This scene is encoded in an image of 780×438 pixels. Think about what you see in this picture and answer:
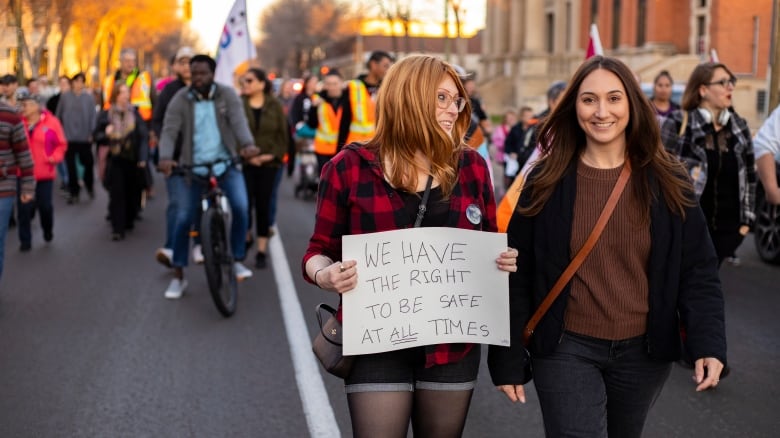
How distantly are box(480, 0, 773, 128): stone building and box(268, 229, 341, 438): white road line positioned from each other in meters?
25.7

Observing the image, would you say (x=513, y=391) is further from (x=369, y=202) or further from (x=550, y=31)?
(x=550, y=31)

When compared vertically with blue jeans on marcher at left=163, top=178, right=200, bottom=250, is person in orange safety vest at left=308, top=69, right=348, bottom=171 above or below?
above

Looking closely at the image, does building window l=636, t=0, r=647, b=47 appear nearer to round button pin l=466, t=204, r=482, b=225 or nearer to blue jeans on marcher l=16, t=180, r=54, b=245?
blue jeans on marcher l=16, t=180, r=54, b=245

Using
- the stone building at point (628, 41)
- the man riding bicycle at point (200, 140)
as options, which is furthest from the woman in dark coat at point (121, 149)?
the stone building at point (628, 41)

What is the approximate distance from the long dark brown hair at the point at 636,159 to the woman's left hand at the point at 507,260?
0.19 m

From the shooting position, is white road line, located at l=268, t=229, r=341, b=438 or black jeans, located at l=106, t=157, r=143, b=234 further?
black jeans, located at l=106, t=157, r=143, b=234

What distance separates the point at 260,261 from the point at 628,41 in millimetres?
44441

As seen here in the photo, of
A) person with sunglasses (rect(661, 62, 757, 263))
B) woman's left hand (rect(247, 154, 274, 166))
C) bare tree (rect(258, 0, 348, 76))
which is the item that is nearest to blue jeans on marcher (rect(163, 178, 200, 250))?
woman's left hand (rect(247, 154, 274, 166))

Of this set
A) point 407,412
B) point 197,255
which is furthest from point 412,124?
point 197,255

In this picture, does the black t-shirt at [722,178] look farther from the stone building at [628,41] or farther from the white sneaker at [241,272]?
the stone building at [628,41]

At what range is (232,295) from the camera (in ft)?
29.1

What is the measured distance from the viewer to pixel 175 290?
9.58 meters

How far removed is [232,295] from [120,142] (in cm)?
518

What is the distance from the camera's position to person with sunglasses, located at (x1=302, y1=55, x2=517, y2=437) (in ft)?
11.7
